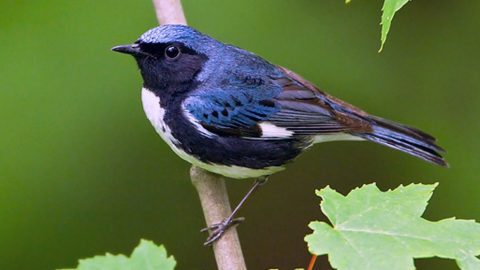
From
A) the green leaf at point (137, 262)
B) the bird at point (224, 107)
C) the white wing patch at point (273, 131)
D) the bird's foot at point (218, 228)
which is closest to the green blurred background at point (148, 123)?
the bird at point (224, 107)

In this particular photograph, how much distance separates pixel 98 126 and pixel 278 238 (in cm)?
113

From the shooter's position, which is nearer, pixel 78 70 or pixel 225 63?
pixel 225 63

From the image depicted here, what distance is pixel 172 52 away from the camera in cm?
281

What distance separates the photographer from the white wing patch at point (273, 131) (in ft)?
9.39

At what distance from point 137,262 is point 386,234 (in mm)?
536

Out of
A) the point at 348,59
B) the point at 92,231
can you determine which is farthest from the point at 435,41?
the point at 92,231

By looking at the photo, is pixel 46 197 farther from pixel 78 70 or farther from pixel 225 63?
pixel 225 63

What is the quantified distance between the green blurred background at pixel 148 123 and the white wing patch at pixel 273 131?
107cm

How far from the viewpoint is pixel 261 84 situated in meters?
2.85

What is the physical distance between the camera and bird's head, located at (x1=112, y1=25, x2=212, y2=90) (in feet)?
9.03

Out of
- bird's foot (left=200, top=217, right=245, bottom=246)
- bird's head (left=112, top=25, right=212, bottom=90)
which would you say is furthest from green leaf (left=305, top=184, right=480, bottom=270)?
bird's head (left=112, top=25, right=212, bottom=90)

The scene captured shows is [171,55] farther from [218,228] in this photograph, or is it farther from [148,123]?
[148,123]

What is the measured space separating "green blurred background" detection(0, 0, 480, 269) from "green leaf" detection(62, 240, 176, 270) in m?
1.99

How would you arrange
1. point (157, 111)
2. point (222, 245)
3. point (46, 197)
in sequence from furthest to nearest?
point (46, 197)
point (157, 111)
point (222, 245)
